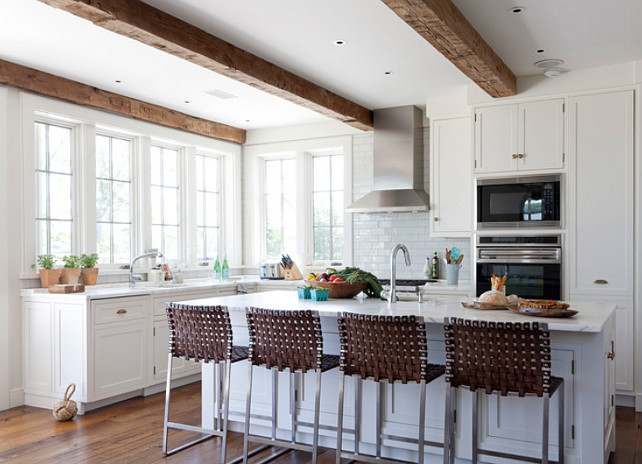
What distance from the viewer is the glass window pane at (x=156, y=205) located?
663cm

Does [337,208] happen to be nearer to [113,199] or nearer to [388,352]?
[113,199]

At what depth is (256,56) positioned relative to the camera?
15.3ft

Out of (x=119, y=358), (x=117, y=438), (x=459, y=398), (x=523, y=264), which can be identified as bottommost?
(x=117, y=438)

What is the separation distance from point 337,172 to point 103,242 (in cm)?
289

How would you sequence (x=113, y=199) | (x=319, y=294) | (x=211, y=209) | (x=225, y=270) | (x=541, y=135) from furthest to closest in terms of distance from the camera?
(x=211, y=209) < (x=225, y=270) < (x=113, y=199) < (x=541, y=135) < (x=319, y=294)

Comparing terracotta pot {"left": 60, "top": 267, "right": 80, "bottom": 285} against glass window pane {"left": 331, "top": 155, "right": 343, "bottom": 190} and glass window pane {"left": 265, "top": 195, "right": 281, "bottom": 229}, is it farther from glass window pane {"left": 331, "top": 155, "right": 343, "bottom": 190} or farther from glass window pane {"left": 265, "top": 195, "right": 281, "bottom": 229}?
glass window pane {"left": 331, "top": 155, "right": 343, "bottom": 190}

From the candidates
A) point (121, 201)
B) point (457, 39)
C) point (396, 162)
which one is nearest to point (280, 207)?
point (396, 162)

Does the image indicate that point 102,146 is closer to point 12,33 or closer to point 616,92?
point 12,33

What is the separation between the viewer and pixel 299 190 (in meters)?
7.45

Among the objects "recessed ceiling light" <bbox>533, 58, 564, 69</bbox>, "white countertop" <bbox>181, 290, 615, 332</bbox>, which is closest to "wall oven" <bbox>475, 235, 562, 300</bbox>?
"white countertop" <bbox>181, 290, 615, 332</bbox>

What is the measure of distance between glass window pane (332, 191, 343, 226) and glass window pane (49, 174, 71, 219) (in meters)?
3.07

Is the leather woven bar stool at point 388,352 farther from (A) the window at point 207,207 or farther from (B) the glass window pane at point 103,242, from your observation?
(A) the window at point 207,207

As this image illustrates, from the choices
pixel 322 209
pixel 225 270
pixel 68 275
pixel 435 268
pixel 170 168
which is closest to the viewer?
pixel 68 275

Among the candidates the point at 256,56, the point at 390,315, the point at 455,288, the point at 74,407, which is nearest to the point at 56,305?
the point at 74,407
